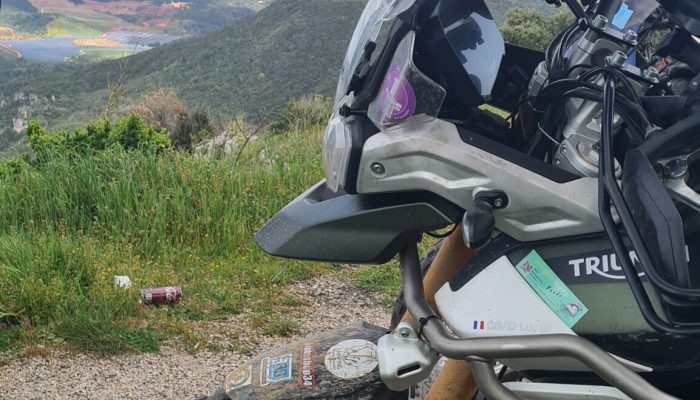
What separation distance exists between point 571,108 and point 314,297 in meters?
3.35

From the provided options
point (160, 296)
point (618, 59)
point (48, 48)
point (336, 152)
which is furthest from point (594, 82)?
point (48, 48)

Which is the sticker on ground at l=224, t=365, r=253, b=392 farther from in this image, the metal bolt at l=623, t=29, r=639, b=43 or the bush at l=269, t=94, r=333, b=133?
the bush at l=269, t=94, r=333, b=133

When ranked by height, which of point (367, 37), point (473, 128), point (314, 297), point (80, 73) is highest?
point (367, 37)

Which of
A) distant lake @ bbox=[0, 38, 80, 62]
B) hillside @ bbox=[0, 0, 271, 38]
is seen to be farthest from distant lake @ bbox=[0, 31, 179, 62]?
hillside @ bbox=[0, 0, 271, 38]

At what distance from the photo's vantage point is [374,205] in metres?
1.88

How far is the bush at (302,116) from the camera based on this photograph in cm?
938

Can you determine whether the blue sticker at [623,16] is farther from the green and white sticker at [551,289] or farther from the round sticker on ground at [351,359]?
the round sticker on ground at [351,359]

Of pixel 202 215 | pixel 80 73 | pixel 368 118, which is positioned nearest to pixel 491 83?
pixel 368 118

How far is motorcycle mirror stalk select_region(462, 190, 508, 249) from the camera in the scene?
1.71 m

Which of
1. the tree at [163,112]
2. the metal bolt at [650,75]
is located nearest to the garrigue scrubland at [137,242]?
the metal bolt at [650,75]

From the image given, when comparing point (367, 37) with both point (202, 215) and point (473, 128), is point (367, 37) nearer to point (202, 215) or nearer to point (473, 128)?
point (473, 128)

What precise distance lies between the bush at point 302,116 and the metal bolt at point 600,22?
6.98m

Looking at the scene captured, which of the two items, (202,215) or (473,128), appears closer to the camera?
(473,128)

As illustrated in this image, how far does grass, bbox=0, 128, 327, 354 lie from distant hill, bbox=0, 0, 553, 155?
19934 millimetres
